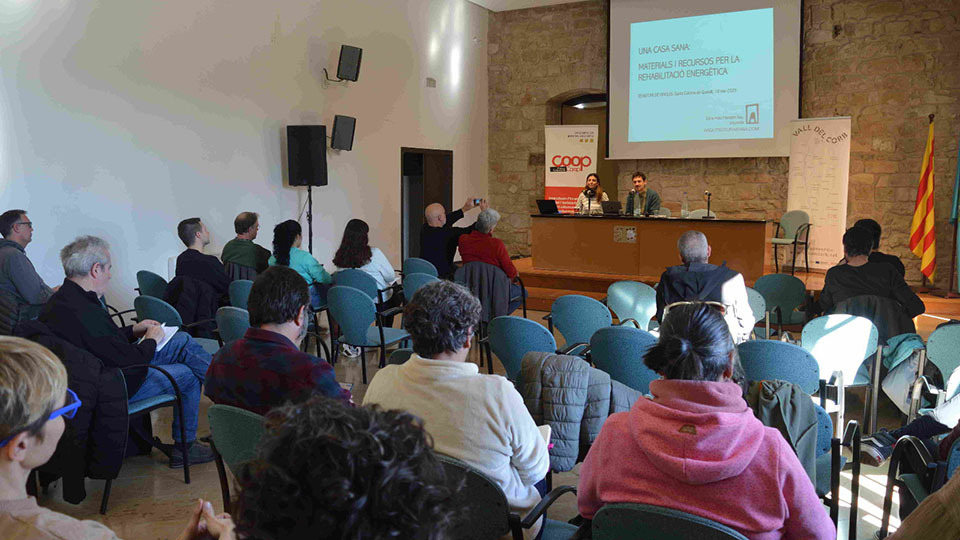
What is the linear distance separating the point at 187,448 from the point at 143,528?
2.25ft

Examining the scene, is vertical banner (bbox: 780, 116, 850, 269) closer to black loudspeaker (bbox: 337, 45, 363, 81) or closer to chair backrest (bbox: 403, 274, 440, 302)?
black loudspeaker (bbox: 337, 45, 363, 81)

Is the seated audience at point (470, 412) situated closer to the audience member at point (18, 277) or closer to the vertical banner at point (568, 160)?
the audience member at point (18, 277)

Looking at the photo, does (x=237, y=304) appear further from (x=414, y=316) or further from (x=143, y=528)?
(x=414, y=316)

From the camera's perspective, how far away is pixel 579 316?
4.56 metres

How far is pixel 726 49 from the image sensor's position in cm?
1020

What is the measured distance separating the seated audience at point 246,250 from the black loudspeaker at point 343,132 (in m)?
3.00

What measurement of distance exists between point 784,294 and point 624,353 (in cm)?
249

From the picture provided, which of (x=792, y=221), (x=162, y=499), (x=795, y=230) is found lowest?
(x=162, y=499)

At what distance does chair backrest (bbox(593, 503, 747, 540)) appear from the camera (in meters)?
1.56

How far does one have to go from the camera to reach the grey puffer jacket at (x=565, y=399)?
9.11 ft

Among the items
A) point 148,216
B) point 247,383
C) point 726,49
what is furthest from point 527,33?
point 247,383

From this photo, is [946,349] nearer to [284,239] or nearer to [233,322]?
A: [233,322]

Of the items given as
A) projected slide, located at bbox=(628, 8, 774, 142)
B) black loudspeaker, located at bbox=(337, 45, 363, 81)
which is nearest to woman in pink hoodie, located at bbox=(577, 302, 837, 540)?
black loudspeaker, located at bbox=(337, 45, 363, 81)

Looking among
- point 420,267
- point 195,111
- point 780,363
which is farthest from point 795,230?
point 195,111
